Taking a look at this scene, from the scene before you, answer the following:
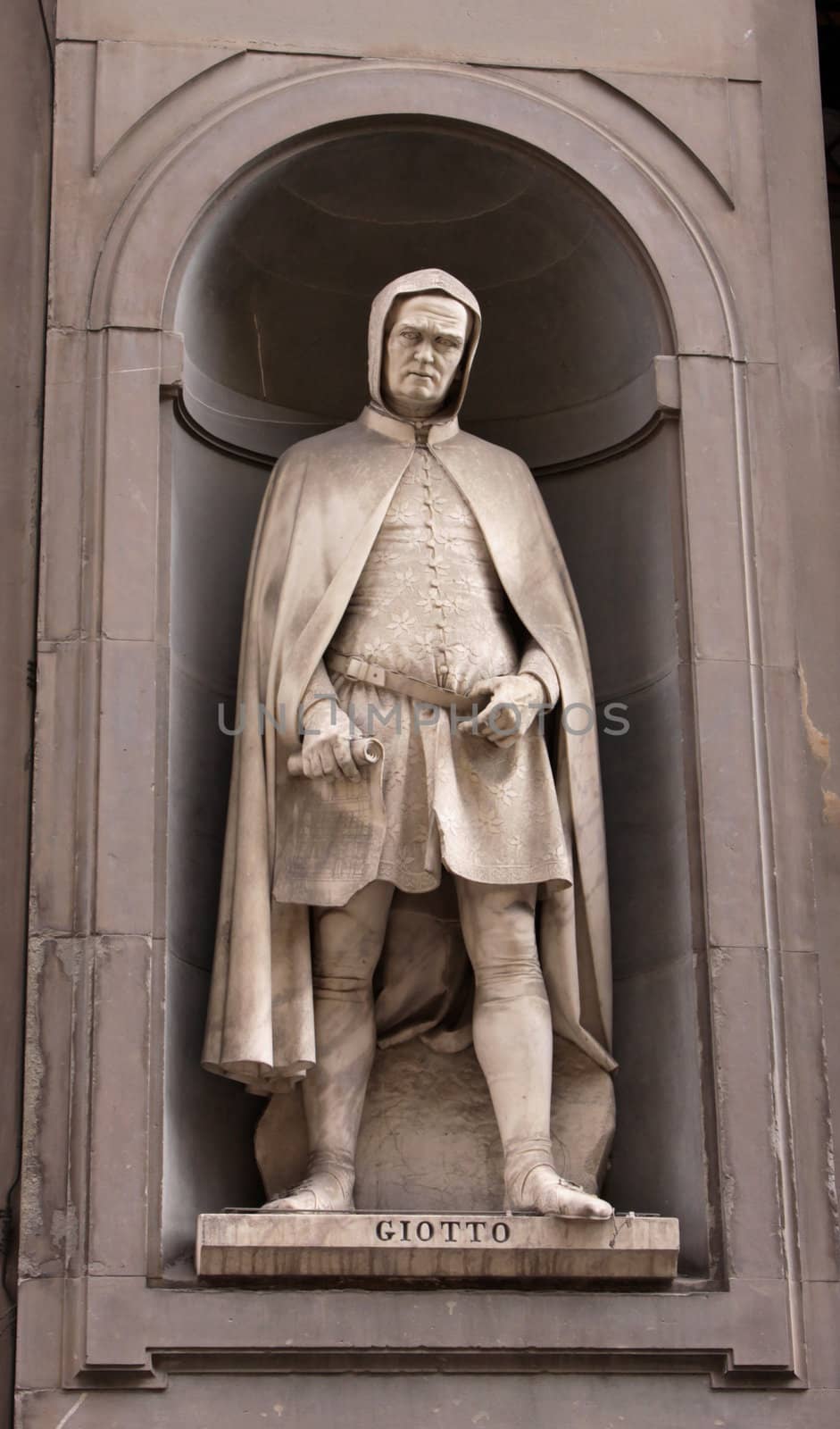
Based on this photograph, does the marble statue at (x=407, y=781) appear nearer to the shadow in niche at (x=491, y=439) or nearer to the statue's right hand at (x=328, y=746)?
the statue's right hand at (x=328, y=746)

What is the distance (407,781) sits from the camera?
823cm

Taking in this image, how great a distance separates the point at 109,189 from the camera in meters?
8.84

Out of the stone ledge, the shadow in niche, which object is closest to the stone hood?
the shadow in niche

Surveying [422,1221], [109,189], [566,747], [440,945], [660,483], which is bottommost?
[422,1221]

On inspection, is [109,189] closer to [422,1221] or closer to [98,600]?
[98,600]

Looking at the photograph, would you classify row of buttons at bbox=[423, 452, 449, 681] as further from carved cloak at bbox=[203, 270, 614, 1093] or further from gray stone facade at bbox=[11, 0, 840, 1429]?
gray stone facade at bbox=[11, 0, 840, 1429]

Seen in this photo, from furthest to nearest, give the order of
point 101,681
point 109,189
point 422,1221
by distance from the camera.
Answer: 1. point 109,189
2. point 101,681
3. point 422,1221

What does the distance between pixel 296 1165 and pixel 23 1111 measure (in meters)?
0.98

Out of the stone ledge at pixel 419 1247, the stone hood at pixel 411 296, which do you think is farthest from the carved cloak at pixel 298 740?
the stone ledge at pixel 419 1247

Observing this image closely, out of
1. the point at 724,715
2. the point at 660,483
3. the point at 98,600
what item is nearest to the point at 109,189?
the point at 98,600

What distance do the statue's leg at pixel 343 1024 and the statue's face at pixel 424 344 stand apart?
5.62 ft

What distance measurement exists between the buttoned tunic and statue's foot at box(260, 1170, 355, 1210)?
2.76ft

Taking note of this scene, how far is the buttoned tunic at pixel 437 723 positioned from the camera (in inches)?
320

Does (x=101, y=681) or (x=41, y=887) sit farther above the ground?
(x=101, y=681)
